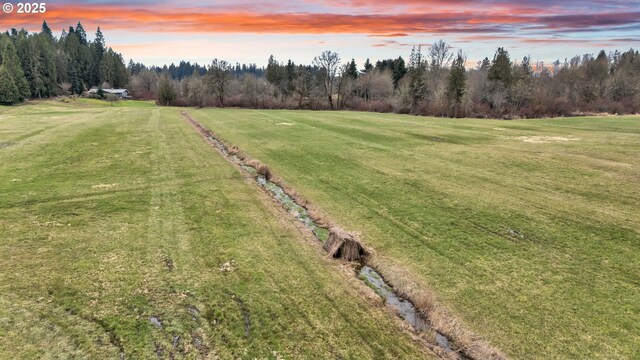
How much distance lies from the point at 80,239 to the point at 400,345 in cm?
1258

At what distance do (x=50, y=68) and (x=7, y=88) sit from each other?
37092 millimetres

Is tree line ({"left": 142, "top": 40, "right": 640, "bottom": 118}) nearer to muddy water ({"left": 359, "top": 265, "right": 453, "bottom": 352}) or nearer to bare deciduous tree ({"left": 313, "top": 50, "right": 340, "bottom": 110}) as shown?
bare deciduous tree ({"left": 313, "top": 50, "right": 340, "bottom": 110})

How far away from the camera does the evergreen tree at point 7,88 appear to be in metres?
93.5

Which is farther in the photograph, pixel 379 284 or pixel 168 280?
pixel 379 284

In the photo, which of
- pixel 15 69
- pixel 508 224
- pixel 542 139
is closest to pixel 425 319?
pixel 508 224

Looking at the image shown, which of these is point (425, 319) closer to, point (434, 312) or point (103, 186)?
point (434, 312)

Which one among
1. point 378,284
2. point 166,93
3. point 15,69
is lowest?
point 378,284

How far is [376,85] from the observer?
414 feet

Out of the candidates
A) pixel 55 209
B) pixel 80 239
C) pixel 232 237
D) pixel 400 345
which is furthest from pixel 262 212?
pixel 400 345

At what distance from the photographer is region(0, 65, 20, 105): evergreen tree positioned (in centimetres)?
9350

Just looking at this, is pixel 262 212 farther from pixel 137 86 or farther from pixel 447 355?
pixel 137 86

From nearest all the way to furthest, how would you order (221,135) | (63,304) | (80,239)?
1. (63,304)
2. (80,239)
3. (221,135)

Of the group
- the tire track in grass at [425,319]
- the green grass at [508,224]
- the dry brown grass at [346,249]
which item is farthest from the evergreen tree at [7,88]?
the dry brown grass at [346,249]

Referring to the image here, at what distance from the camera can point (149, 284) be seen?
469 inches
